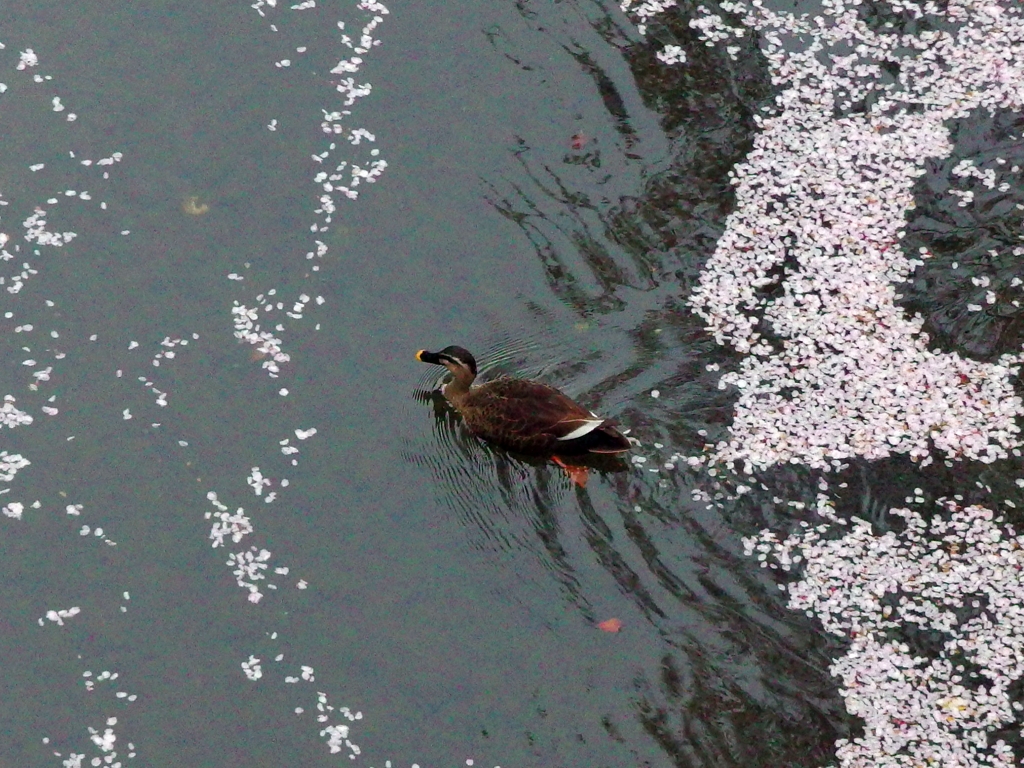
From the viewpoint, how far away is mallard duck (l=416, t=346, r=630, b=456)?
691 cm

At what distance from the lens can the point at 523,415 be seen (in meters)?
7.05

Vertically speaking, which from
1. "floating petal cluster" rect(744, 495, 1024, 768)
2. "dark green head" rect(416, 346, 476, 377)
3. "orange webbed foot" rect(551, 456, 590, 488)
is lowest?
"floating petal cluster" rect(744, 495, 1024, 768)

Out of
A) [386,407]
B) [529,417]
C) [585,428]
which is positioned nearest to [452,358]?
[386,407]

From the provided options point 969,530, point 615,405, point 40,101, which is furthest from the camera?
point 40,101

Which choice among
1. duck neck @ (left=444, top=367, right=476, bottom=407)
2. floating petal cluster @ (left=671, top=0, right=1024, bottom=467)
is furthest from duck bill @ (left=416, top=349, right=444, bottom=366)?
floating petal cluster @ (left=671, top=0, right=1024, bottom=467)

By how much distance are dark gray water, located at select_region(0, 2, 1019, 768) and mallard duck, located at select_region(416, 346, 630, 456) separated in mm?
155

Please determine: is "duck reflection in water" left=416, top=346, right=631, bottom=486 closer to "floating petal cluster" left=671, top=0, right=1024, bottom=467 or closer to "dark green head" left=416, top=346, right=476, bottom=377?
"dark green head" left=416, top=346, right=476, bottom=377

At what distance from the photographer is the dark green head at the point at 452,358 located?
23.7ft

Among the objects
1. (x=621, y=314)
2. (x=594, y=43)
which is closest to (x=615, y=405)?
(x=621, y=314)

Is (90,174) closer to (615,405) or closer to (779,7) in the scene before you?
(615,405)

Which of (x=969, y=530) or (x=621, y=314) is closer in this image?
(x=969, y=530)

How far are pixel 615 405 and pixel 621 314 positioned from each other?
26.8 inches

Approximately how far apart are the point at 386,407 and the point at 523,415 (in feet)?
2.72

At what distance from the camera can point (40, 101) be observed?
27.7ft
